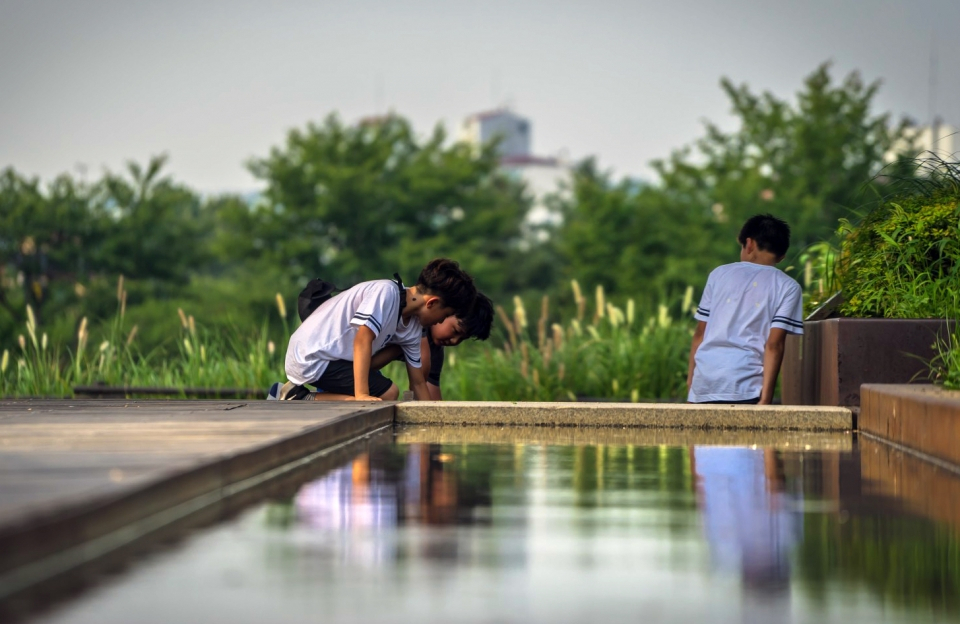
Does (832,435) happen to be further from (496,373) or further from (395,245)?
(395,245)

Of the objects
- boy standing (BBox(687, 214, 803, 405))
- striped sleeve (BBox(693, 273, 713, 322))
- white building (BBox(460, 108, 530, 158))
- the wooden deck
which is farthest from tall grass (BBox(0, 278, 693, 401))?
white building (BBox(460, 108, 530, 158))

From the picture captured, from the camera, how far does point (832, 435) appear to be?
7086mm

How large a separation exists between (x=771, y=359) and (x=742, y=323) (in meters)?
0.26

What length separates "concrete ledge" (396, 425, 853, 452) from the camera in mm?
6543

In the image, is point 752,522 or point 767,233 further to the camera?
point 767,233

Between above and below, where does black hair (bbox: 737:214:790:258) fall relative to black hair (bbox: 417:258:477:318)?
above

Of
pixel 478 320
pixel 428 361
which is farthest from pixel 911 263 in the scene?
pixel 428 361

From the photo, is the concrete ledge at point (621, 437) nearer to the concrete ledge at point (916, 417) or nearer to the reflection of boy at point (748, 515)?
the concrete ledge at point (916, 417)

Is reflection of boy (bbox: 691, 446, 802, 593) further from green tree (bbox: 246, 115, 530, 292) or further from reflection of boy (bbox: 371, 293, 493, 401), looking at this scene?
green tree (bbox: 246, 115, 530, 292)

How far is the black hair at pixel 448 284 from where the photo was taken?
→ 7.49 meters

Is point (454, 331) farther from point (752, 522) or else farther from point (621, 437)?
point (752, 522)

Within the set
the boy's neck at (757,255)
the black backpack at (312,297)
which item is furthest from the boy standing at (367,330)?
the boy's neck at (757,255)

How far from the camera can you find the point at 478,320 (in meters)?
7.91

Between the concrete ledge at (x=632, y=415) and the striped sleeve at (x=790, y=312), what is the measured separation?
0.49m
